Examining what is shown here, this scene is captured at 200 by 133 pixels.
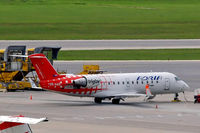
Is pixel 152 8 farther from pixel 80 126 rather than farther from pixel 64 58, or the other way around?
pixel 80 126

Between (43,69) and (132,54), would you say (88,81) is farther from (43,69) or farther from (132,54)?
(132,54)

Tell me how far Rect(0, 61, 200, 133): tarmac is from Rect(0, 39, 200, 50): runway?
4079 cm

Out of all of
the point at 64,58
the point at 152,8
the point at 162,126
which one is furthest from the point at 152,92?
the point at 152,8

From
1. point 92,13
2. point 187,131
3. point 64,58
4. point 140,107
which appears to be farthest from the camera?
point 92,13

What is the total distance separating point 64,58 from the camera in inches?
3937

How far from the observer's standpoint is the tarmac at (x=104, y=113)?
42.0 metres

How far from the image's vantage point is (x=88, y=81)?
5547cm

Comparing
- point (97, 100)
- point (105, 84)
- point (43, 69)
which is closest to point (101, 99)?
point (97, 100)

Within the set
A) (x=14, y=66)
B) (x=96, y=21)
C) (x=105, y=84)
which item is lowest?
(x=105, y=84)

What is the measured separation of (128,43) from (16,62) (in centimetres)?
4800

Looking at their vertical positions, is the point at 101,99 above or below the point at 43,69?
below

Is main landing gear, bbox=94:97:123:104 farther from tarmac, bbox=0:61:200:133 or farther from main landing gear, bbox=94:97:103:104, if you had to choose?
tarmac, bbox=0:61:200:133

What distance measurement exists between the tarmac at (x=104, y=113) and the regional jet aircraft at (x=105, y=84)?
3.46 feet

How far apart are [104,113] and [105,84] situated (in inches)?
262
